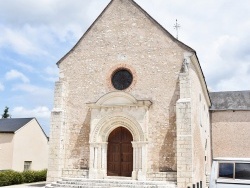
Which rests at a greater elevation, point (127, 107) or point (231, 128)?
point (127, 107)

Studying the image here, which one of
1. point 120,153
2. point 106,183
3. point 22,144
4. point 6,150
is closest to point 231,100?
point 120,153

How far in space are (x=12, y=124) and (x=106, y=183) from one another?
13908 mm

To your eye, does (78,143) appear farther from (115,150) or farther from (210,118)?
(210,118)

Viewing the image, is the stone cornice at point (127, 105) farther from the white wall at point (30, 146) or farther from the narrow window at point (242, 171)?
the white wall at point (30, 146)

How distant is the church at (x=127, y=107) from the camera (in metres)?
13.8

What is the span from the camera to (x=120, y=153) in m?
15.0

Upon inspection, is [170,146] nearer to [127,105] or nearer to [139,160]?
[139,160]

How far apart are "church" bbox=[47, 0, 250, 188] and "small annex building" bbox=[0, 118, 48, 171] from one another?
29.8 feet

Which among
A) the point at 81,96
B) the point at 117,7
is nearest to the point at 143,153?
the point at 81,96

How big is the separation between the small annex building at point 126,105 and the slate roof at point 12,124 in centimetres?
938

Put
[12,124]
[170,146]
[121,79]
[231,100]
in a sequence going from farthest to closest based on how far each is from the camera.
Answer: [231,100]
[12,124]
[121,79]
[170,146]

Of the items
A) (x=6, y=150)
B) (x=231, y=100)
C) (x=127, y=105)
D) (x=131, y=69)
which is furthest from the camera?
(x=231, y=100)

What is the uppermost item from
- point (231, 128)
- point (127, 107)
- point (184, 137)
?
point (127, 107)

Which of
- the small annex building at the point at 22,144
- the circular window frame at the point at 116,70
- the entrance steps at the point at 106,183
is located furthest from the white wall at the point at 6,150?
the circular window frame at the point at 116,70
